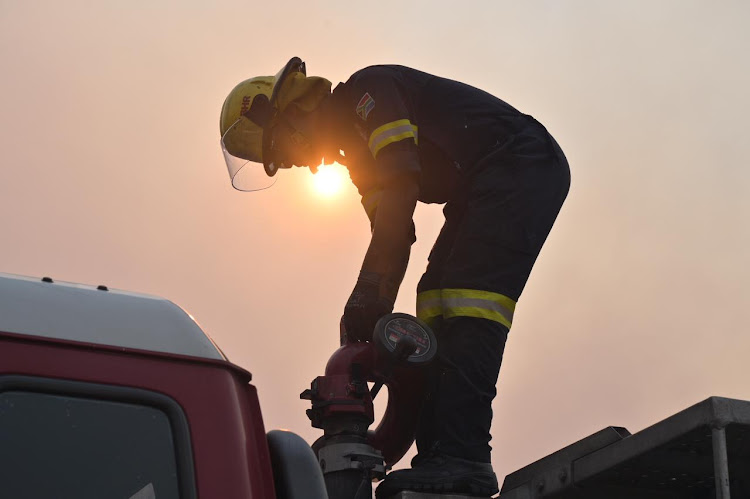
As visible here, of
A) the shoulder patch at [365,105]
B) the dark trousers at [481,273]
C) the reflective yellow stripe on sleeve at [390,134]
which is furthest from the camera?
the shoulder patch at [365,105]

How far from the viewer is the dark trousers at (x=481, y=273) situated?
3.62m

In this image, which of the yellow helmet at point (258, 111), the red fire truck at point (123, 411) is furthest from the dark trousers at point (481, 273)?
the red fire truck at point (123, 411)

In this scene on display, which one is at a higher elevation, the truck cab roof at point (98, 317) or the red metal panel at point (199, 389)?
the truck cab roof at point (98, 317)

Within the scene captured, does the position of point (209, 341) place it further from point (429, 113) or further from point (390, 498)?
point (429, 113)

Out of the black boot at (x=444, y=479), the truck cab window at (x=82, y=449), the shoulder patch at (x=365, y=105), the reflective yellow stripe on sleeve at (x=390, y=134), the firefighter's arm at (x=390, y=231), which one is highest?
the shoulder patch at (x=365, y=105)

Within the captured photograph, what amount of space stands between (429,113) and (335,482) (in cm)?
159

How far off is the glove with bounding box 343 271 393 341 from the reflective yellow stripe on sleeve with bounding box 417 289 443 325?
0.16 metres

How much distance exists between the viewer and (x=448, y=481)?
339 cm

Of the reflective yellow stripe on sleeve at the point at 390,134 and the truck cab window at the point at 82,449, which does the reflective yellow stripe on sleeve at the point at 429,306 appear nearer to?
the reflective yellow stripe on sleeve at the point at 390,134

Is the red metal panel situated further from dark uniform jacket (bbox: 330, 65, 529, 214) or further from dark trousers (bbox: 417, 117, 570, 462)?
dark uniform jacket (bbox: 330, 65, 529, 214)

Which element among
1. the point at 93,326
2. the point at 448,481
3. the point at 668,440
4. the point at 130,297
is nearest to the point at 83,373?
the point at 93,326

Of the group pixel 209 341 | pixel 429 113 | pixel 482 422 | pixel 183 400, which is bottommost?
pixel 183 400

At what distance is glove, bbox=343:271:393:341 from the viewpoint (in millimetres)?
3785

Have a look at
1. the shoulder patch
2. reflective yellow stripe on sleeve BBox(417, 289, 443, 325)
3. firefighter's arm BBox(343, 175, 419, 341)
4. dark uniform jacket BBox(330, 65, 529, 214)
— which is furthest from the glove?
the shoulder patch
